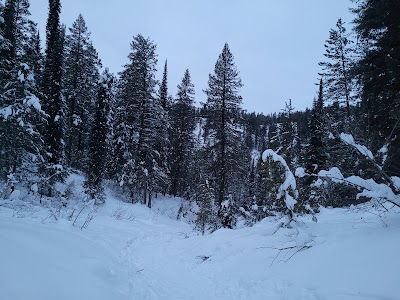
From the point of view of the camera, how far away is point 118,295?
4301 mm

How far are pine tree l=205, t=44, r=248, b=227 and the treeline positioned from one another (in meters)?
0.08

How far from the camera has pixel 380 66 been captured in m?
11.7

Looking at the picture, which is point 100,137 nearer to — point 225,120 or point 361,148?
point 225,120

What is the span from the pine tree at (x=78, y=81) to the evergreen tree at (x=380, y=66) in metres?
25.8

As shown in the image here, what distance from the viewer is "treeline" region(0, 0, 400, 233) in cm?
926

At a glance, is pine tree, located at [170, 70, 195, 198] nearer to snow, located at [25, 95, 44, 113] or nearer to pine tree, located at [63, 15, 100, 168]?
pine tree, located at [63, 15, 100, 168]

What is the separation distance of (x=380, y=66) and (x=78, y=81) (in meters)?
27.9

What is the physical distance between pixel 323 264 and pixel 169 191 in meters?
40.5

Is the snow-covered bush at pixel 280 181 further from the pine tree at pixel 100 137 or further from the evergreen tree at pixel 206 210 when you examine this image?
the pine tree at pixel 100 137

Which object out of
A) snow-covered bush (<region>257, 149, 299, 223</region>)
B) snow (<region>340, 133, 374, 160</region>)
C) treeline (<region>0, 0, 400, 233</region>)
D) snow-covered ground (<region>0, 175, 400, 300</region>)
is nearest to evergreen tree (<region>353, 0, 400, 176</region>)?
treeline (<region>0, 0, 400, 233</region>)

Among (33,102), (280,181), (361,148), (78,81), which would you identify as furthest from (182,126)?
(361,148)

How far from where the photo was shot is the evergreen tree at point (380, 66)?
1067 cm

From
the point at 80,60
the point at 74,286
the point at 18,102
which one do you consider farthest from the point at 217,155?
the point at 74,286

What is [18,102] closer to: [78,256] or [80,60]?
[78,256]
